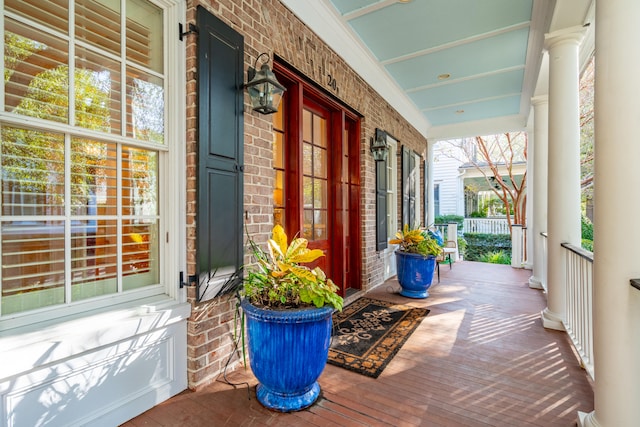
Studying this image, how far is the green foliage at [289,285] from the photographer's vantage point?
1.86 metres

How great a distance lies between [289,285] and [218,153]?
3.29 ft

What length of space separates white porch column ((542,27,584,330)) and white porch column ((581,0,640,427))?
71.8 inches

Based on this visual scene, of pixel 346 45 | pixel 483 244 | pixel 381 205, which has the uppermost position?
pixel 346 45

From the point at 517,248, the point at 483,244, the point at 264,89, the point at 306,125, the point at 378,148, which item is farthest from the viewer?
the point at 483,244

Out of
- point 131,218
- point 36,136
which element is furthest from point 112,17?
point 131,218

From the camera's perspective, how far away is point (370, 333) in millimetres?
2979

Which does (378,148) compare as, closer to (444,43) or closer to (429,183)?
(444,43)

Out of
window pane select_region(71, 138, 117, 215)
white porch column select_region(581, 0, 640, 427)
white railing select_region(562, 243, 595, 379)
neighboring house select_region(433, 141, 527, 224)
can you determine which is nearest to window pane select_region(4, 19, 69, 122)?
window pane select_region(71, 138, 117, 215)

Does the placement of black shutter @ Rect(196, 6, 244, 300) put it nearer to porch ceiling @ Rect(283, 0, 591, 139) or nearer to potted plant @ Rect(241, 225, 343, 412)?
potted plant @ Rect(241, 225, 343, 412)

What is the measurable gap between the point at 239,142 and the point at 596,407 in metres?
2.57

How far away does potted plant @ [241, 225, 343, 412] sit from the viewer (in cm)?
176

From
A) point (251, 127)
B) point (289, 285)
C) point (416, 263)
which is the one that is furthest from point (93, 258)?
point (416, 263)

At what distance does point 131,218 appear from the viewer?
1.86m

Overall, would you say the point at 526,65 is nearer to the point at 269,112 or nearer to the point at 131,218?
the point at 269,112
